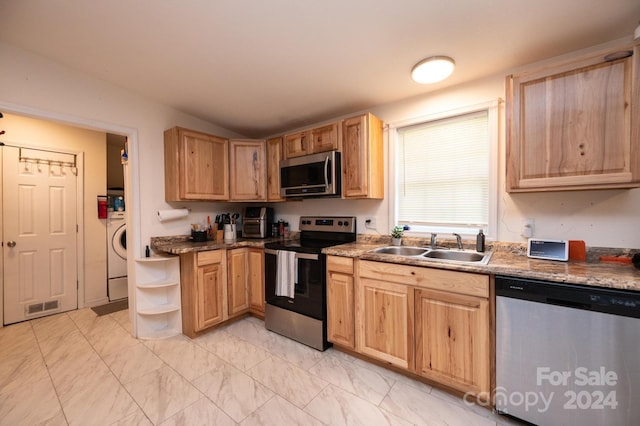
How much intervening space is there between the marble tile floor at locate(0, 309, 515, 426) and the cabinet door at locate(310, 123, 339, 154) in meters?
1.95

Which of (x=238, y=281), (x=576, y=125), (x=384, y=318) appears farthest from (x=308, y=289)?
(x=576, y=125)

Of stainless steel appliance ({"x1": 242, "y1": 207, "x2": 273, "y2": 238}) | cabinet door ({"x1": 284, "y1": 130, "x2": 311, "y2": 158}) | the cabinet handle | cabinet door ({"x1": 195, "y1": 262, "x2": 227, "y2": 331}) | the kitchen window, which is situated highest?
the cabinet handle

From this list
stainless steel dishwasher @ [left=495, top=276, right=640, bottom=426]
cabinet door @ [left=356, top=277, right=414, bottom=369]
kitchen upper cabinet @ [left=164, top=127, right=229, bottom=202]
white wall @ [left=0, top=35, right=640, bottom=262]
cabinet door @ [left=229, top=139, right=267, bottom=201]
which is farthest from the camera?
cabinet door @ [left=229, top=139, right=267, bottom=201]

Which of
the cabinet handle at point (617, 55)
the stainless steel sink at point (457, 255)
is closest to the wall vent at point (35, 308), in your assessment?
the stainless steel sink at point (457, 255)

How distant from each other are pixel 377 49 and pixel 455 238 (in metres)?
1.67

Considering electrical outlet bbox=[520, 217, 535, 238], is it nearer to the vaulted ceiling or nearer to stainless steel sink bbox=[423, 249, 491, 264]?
stainless steel sink bbox=[423, 249, 491, 264]

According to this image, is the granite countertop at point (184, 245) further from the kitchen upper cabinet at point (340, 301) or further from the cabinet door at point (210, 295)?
the kitchen upper cabinet at point (340, 301)

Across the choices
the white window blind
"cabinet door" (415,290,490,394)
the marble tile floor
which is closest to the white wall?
the white window blind

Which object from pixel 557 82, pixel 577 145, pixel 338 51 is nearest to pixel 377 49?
pixel 338 51

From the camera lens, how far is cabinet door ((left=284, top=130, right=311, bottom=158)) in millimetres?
2822

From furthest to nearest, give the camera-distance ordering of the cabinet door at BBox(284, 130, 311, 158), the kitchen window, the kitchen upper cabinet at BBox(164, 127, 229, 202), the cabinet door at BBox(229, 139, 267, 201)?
1. the cabinet door at BBox(229, 139, 267, 201)
2. the cabinet door at BBox(284, 130, 311, 158)
3. the kitchen upper cabinet at BBox(164, 127, 229, 202)
4. the kitchen window

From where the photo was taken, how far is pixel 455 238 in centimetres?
229

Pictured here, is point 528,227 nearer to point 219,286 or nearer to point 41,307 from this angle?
point 219,286

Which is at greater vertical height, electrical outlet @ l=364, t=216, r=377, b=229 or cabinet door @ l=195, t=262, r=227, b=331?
electrical outlet @ l=364, t=216, r=377, b=229
